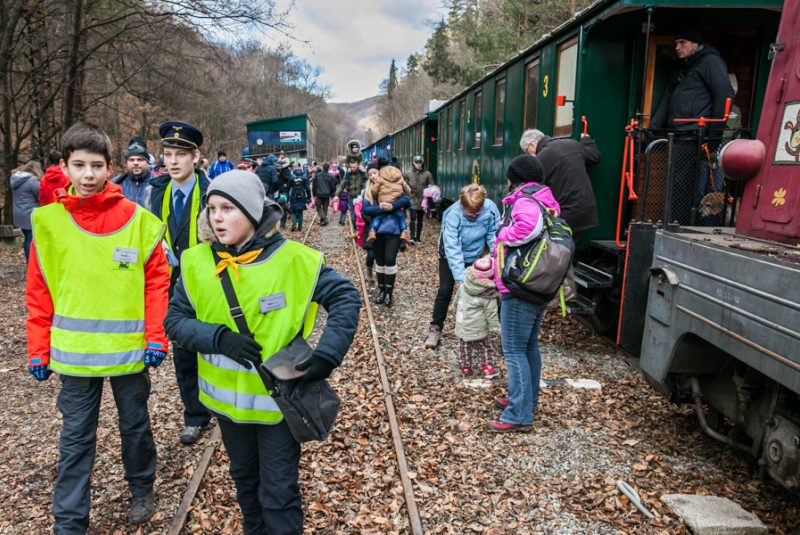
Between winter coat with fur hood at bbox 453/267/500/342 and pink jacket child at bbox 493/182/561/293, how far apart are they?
116cm

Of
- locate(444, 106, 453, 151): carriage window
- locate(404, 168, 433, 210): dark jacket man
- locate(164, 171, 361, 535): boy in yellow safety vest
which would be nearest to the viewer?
locate(164, 171, 361, 535): boy in yellow safety vest

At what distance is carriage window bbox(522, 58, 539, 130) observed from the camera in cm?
851

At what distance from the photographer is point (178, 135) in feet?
12.8

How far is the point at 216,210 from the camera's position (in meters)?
2.47

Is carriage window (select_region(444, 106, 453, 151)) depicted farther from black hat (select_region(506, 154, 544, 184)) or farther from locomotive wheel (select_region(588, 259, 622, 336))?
black hat (select_region(506, 154, 544, 184))

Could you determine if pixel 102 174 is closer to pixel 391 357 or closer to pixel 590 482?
pixel 590 482

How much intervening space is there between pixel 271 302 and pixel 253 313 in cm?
9

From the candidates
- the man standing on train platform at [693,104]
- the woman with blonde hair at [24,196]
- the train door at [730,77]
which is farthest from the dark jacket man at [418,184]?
the man standing on train platform at [693,104]

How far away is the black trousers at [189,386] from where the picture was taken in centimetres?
414

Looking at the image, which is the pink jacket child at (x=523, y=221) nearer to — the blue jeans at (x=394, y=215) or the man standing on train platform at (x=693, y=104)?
the man standing on train platform at (x=693, y=104)

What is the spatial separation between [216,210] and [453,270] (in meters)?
3.70

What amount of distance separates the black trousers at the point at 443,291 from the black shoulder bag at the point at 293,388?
12.9 ft

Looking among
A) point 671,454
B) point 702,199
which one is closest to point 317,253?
point 671,454

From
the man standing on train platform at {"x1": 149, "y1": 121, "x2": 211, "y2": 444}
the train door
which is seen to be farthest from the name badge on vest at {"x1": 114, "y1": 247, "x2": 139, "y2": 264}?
the train door
